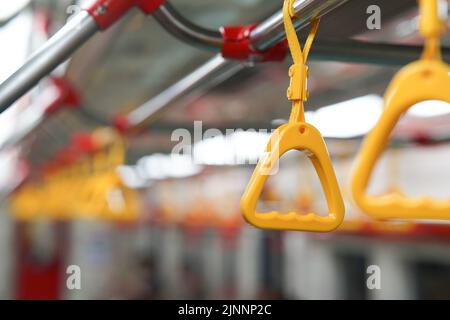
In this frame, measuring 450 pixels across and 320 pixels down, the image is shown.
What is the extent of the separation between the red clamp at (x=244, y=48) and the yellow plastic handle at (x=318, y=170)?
39 centimetres

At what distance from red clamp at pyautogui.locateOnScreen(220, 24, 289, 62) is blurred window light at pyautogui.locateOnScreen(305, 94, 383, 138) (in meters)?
1.71

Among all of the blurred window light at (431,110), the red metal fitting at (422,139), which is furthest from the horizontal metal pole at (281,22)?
the blurred window light at (431,110)

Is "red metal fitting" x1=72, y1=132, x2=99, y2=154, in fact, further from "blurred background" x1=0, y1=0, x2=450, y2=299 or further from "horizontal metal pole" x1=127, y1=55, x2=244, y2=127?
"horizontal metal pole" x1=127, y1=55, x2=244, y2=127

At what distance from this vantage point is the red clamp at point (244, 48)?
116 centimetres

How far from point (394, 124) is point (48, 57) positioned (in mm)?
585

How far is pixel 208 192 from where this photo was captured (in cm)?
891

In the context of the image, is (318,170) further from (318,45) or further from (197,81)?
(197,81)

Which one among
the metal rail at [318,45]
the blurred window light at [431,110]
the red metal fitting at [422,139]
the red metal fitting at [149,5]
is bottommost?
the metal rail at [318,45]

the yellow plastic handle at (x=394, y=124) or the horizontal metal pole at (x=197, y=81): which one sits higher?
the horizontal metal pole at (x=197, y=81)

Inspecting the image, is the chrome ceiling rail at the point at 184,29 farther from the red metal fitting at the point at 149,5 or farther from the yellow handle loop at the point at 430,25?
the yellow handle loop at the point at 430,25

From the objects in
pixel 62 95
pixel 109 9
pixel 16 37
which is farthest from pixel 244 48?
pixel 16 37

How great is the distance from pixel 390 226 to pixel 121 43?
187 centimetres

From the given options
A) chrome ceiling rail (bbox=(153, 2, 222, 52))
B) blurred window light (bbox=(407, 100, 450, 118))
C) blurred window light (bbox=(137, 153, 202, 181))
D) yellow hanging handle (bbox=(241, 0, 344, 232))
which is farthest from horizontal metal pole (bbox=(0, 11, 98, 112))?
blurred window light (bbox=(137, 153, 202, 181))

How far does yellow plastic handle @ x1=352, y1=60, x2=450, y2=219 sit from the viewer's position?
2.01 feet
